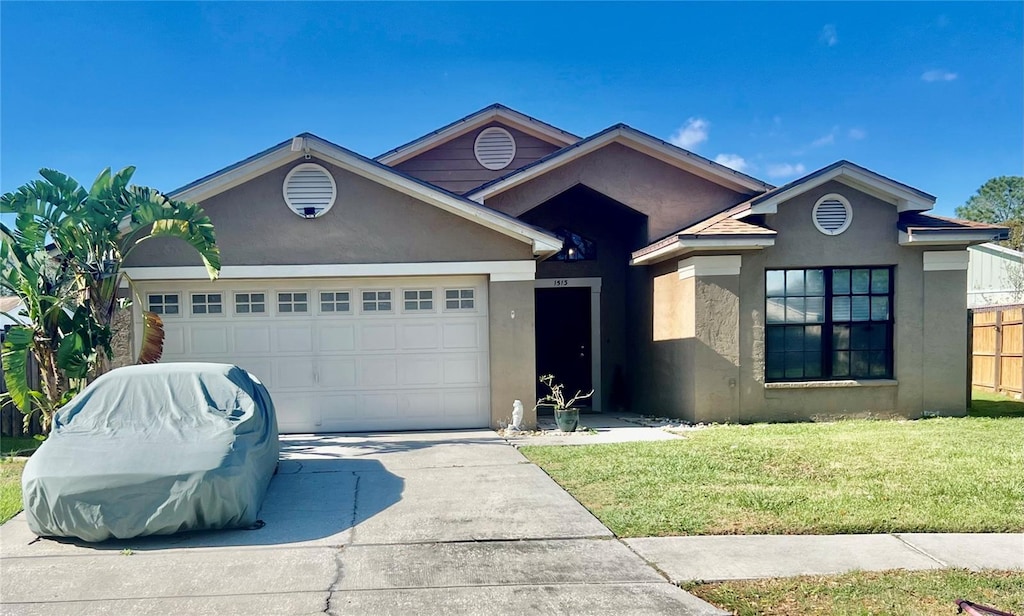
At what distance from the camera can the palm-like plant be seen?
848 centimetres

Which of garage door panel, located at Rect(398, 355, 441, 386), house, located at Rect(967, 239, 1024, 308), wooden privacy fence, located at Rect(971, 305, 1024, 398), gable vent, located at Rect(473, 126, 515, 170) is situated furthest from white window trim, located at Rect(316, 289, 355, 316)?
house, located at Rect(967, 239, 1024, 308)

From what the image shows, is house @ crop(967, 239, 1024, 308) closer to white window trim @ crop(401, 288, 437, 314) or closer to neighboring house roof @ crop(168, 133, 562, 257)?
neighboring house roof @ crop(168, 133, 562, 257)

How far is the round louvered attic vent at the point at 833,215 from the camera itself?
1131 centimetres

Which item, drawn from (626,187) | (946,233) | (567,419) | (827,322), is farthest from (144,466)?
(946,233)

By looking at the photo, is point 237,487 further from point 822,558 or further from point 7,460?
point 7,460

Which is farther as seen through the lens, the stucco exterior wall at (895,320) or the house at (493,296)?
the stucco exterior wall at (895,320)

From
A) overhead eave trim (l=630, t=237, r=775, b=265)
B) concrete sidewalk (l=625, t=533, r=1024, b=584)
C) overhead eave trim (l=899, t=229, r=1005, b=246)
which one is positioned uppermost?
overhead eave trim (l=899, t=229, r=1005, b=246)

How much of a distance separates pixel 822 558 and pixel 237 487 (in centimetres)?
472

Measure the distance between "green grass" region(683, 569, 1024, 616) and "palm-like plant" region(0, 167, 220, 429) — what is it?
7.69 m

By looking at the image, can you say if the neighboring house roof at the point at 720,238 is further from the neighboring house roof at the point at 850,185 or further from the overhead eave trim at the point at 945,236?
the overhead eave trim at the point at 945,236

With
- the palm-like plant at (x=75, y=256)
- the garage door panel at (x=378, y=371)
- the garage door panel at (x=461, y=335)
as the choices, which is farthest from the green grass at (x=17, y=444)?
the garage door panel at (x=461, y=335)

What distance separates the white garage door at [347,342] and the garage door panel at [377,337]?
16 mm

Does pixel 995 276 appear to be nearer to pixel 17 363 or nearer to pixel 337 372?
pixel 337 372

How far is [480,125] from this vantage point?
1537cm
